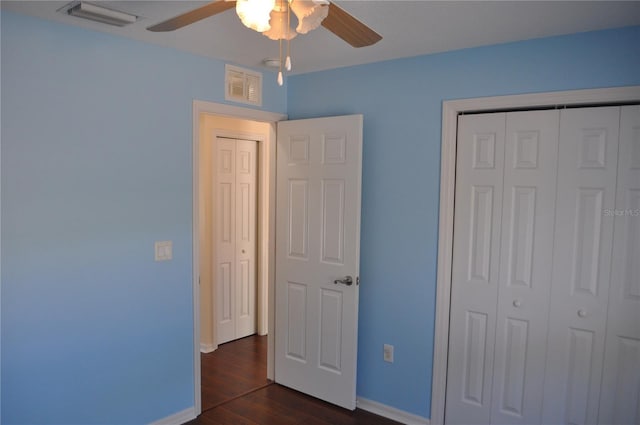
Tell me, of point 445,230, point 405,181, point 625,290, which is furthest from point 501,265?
point 405,181

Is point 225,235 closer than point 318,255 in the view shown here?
No

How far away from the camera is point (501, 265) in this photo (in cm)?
262

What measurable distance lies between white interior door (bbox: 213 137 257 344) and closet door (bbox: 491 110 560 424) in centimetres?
251

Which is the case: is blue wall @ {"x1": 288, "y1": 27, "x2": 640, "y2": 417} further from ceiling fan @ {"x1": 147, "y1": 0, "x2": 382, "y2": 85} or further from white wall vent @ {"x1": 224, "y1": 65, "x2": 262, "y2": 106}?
ceiling fan @ {"x1": 147, "y1": 0, "x2": 382, "y2": 85}

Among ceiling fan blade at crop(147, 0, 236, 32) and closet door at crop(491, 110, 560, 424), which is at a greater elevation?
ceiling fan blade at crop(147, 0, 236, 32)

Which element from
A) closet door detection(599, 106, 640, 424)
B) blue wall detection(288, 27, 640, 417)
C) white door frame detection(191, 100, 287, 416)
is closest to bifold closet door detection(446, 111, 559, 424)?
blue wall detection(288, 27, 640, 417)

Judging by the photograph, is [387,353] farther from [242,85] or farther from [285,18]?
[285,18]

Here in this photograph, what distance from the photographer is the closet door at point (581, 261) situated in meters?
2.31

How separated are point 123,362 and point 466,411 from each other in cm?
208

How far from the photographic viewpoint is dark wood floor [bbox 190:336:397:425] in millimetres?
2971

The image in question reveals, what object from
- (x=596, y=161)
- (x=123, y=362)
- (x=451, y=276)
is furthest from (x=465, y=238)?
(x=123, y=362)

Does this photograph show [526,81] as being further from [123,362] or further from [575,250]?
[123,362]

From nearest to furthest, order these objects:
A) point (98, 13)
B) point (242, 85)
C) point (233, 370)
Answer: point (98, 13) < point (242, 85) < point (233, 370)

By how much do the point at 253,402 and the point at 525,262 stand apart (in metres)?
2.08
